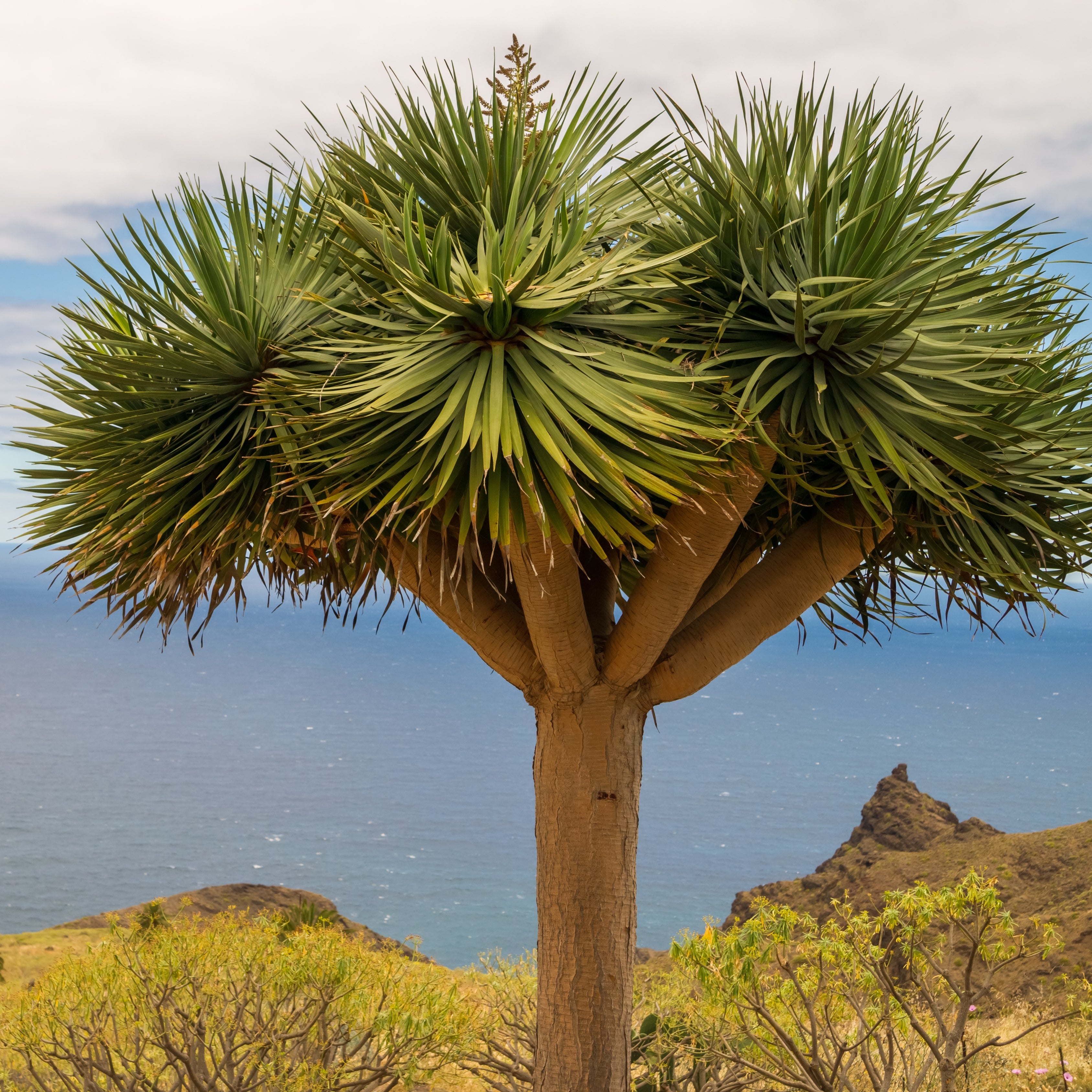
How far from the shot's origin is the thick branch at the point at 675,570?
4.37m

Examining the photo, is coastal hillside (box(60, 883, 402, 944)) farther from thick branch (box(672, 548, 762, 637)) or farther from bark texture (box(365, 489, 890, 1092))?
thick branch (box(672, 548, 762, 637))

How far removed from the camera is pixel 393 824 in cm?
5612

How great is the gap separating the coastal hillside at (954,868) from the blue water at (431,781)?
3.28 meters

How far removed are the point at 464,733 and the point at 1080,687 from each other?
69.4 m

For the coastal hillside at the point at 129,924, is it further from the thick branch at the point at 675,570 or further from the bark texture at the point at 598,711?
the thick branch at the point at 675,570

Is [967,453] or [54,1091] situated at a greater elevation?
[967,453]

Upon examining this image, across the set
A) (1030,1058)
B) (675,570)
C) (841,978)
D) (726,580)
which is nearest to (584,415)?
(675,570)

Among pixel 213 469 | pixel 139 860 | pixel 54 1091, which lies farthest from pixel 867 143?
pixel 139 860

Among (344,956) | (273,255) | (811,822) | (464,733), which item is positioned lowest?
(344,956)

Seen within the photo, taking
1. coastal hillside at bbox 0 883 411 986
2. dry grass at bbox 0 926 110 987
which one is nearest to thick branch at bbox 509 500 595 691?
coastal hillside at bbox 0 883 411 986

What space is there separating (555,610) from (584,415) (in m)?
1.12

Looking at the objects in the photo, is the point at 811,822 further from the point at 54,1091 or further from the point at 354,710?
the point at 54,1091

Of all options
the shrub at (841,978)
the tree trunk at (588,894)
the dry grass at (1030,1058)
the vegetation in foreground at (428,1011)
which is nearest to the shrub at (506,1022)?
the vegetation in foreground at (428,1011)

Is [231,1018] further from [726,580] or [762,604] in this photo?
[762,604]
